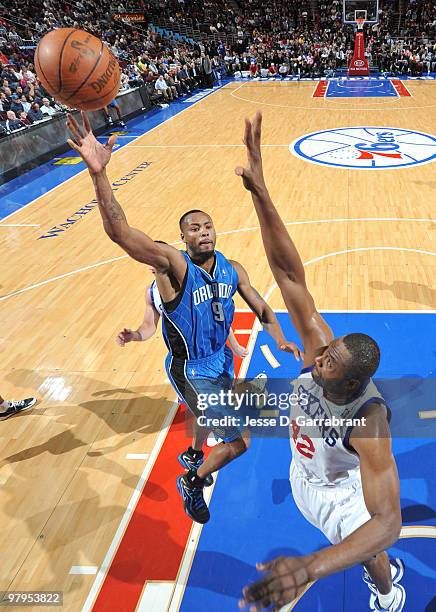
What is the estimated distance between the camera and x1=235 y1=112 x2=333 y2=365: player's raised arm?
240 centimetres

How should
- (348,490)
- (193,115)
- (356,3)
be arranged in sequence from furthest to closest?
1. (356,3)
2. (193,115)
3. (348,490)

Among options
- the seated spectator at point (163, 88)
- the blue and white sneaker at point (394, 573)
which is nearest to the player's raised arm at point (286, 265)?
→ the blue and white sneaker at point (394, 573)

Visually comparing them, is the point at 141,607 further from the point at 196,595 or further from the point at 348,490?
the point at 348,490

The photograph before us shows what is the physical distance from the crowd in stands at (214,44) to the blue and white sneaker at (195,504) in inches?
507

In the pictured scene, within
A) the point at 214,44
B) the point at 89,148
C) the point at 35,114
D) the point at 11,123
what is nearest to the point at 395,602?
the point at 89,148

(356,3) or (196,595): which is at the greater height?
(356,3)

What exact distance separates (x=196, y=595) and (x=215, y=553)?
12.5 inches

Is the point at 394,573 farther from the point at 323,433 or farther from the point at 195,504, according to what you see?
the point at 323,433

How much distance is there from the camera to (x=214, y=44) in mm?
28109

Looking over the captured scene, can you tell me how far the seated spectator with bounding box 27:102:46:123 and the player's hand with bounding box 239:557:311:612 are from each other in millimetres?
14095

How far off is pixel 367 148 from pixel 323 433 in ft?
37.8

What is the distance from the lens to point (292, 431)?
269cm

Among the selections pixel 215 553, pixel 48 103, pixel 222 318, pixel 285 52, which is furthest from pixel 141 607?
pixel 285 52

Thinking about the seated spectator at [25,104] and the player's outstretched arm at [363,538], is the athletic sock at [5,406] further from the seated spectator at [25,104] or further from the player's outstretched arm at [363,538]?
the seated spectator at [25,104]
